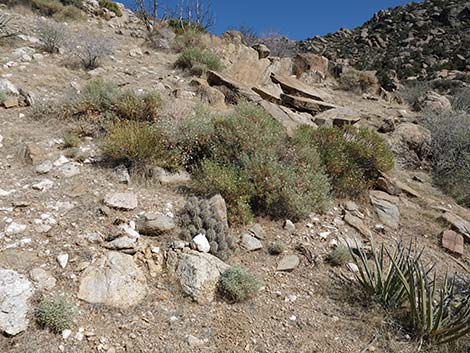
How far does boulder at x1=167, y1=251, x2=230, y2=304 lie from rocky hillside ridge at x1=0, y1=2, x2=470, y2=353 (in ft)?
0.03

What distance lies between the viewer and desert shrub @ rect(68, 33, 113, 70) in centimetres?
780

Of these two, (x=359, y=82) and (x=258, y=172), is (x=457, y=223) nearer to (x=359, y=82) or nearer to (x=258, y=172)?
(x=258, y=172)

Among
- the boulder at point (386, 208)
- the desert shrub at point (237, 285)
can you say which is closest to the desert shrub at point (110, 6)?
the boulder at point (386, 208)

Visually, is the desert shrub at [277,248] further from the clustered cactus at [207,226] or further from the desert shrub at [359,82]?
the desert shrub at [359,82]

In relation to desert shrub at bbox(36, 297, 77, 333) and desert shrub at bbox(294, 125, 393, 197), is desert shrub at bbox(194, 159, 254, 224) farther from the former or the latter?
desert shrub at bbox(36, 297, 77, 333)

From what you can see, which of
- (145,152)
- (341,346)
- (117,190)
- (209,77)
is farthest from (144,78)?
(341,346)

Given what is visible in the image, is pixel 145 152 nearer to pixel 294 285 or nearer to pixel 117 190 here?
pixel 117 190

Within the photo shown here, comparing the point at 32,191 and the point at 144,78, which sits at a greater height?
the point at 144,78

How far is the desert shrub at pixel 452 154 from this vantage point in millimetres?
6453

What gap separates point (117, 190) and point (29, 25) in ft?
26.5

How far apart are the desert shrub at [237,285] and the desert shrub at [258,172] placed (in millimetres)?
943

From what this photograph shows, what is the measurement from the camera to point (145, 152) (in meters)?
4.44

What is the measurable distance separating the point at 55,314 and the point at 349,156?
15.0ft

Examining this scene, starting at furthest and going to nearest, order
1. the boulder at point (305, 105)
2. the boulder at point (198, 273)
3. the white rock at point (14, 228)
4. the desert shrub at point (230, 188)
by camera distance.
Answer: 1. the boulder at point (305, 105)
2. the desert shrub at point (230, 188)
3. the white rock at point (14, 228)
4. the boulder at point (198, 273)
